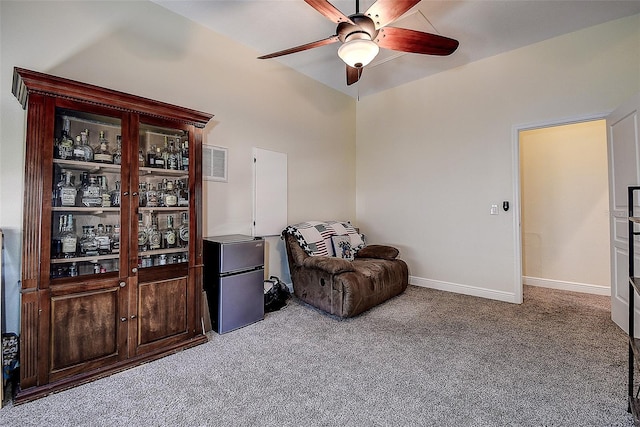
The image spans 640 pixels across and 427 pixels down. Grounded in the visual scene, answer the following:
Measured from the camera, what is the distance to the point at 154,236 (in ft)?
7.66

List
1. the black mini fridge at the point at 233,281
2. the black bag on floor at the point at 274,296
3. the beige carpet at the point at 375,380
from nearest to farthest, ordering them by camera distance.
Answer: the beige carpet at the point at 375,380 < the black mini fridge at the point at 233,281 < the black bag on floor at the point at 274,296

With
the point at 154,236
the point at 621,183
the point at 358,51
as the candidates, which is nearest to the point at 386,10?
the point at 358,51

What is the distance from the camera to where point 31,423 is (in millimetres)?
1503

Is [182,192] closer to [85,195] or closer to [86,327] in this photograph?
[85,195]

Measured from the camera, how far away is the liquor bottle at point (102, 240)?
81.4 inches

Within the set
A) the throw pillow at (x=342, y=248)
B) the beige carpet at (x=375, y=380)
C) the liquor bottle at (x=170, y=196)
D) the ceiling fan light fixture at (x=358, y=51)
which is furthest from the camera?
the throw pillow at (x=342, y=248)

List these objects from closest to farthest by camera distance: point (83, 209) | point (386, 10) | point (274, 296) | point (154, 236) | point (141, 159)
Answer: point (386, 10)
point (83, 209)
point (141, 159)
point (154, 236)
point (274, 296)

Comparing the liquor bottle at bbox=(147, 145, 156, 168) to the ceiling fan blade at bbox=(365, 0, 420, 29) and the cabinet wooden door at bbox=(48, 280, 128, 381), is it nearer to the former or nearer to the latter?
the cabinet wooden door at bbox=(48, 280, 128, 381)

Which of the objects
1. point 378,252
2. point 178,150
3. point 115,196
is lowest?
point 378,252

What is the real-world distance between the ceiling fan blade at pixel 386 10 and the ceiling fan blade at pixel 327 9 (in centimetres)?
16

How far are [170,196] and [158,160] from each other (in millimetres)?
308

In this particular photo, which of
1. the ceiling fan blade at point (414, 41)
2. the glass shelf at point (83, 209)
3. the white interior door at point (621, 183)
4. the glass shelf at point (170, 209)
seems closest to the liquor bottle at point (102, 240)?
the glass shelf at point (83, 209)

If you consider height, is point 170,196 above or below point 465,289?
above

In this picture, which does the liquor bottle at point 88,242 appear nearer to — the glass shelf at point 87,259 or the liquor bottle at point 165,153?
the glass shelf at point 87,259
